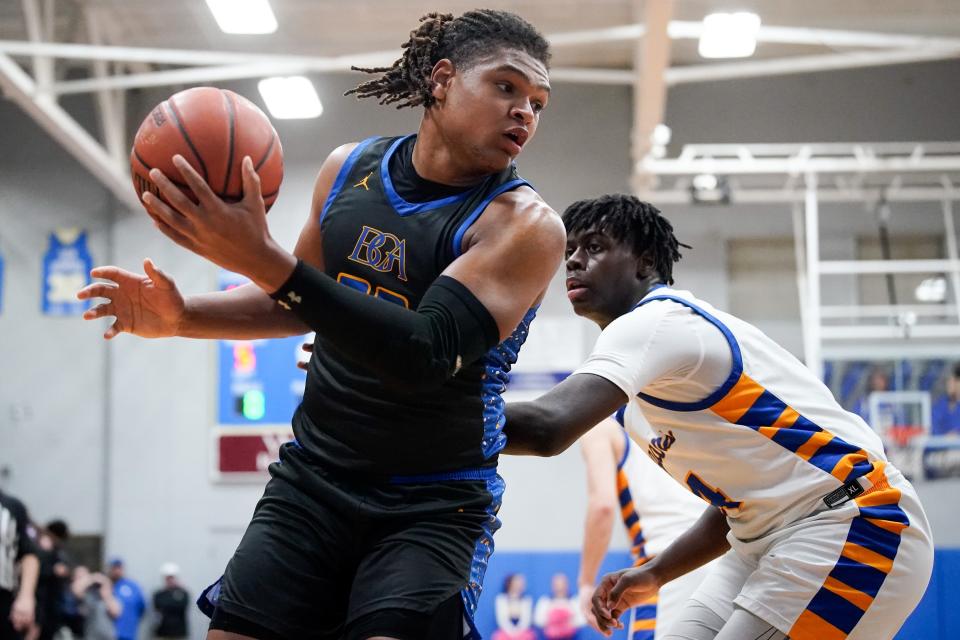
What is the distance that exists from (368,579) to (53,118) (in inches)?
452

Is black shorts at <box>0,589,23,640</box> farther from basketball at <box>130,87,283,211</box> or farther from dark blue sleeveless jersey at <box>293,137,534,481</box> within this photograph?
basketball at <box>130,87,283,211</box>

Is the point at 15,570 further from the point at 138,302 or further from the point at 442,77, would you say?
the point at 442,77

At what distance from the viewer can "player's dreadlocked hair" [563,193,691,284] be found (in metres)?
3.78

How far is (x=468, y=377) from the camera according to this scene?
8.91 ft

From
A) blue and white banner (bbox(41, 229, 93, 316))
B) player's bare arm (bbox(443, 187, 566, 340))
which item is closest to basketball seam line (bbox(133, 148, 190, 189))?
player's bare arm (bbox(443, 187, 566, 340))

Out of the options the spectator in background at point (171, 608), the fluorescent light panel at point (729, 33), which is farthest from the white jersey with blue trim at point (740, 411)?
the spectator in background at point (171, 608)

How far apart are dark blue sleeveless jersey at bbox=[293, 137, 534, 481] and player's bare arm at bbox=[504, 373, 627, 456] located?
121 mm

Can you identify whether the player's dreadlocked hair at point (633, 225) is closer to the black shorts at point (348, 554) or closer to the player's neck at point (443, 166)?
the player's neck at point (443, 166)

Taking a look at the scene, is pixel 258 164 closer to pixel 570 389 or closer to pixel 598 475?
pixel 570 389

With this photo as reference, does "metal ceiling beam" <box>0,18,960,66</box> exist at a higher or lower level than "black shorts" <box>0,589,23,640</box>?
higher

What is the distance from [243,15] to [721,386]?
25.1 feet

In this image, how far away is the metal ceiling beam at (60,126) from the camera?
1192cm

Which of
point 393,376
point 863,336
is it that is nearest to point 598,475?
point 393,376

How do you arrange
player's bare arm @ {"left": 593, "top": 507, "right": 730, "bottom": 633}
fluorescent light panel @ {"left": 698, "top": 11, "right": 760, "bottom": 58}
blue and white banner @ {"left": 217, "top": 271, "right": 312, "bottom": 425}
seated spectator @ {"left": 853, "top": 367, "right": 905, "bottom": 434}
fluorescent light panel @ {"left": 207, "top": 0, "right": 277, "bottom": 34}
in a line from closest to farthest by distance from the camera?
player's bare arm @ {"left": 593, "top": 507, "right": 730, "bottom": 633} → fluorescent light panel @ {"left": 207, "top": 0, "right": 277, "bottom": 34} → fluorescent light panel @ {"left": 698, "top": 11, "right": 760, "bottom": 58} → seated spectator @ {"left": 853, "top": 367, "right": 905, "bottom": 434} → blue and white banner @ {"left": 217, "top": 271, "right": 312, "bottom": 425}
